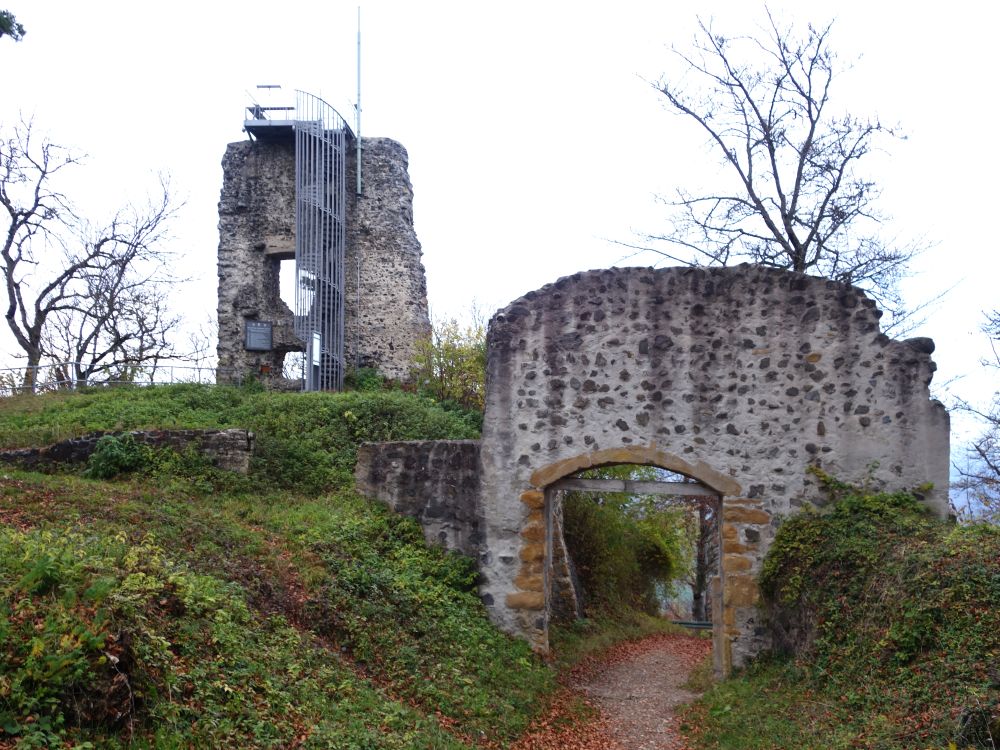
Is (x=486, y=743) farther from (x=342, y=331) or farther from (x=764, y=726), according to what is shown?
(x=342, y=331)

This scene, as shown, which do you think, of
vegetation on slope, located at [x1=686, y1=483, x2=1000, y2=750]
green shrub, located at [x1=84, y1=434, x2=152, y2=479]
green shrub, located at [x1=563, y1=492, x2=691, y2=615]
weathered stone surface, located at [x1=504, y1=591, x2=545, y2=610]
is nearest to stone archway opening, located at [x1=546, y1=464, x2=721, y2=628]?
green shrub, located at [x1=563, y1=492, x2=691, y2=615]

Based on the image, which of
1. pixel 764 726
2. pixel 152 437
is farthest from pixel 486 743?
pixel 152 437

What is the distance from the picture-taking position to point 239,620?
6.52 metres

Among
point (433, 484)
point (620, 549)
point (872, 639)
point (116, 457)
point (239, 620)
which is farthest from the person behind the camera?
point (620, 549)

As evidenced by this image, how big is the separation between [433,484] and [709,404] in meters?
3.33

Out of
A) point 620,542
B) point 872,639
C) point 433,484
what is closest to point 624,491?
point 433,484

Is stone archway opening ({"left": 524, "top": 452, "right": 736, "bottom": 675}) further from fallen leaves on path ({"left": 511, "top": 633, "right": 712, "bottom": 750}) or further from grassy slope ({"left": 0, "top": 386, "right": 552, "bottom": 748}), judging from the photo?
fallen leaves on path ({"left": 511, "top": 633, "right": 712, "bottom": 750})

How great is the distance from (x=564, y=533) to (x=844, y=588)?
8.76 meters

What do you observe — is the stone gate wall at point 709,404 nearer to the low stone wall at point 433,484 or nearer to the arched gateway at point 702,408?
the arched gateway at point 702,408

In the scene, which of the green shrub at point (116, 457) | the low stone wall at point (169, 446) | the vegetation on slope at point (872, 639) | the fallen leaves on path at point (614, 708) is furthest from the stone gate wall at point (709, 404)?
Result: the green shrub at point (116, 457)

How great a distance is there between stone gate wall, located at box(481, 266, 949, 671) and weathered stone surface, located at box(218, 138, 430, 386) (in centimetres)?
1159

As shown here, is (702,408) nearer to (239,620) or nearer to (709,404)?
(709,404)

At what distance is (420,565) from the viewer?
378 inches

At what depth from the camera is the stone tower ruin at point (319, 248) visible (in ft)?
68.8
